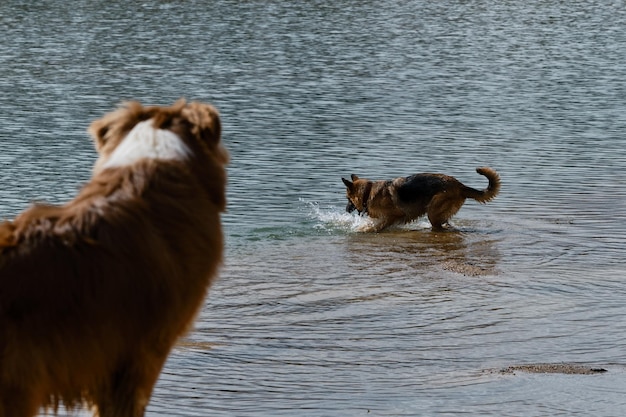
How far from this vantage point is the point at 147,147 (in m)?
5.02

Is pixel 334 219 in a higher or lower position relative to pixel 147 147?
lower

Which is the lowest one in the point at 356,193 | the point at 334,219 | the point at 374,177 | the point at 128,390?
the point at 374,177

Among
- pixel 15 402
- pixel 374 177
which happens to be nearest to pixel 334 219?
pixel 374 177

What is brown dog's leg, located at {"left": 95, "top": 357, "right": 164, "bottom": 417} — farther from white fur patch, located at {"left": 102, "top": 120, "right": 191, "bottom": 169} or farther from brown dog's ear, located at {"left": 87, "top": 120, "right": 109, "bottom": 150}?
brown dog's ear, located at {"left": 87, "top": 120, "right": 109, "bottom": 150}

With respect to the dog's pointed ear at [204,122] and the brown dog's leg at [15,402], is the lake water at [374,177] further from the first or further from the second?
the brown dog's leg at [15,402]

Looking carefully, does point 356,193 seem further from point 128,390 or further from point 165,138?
point 128,390

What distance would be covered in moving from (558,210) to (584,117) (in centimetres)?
737

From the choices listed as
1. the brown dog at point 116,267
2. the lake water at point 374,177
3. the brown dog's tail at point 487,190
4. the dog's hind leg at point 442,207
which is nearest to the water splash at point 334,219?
the lake water at point 374,177

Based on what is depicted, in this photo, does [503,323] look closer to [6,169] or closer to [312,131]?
[6,169]

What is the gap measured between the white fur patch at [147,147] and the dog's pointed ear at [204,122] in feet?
0.36

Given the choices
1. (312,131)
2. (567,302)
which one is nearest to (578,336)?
(567,302)

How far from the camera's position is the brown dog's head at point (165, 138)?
5.02 metres

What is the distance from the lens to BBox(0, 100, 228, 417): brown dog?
4410 mm

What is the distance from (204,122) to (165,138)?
21 centimetres
